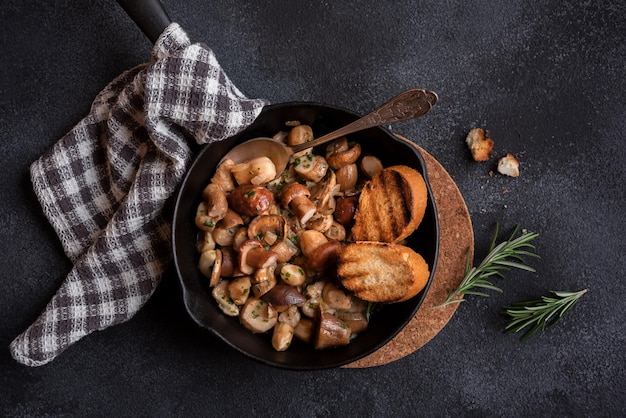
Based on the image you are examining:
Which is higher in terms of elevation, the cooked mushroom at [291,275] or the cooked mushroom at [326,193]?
the cooked mushroom at [326,193]

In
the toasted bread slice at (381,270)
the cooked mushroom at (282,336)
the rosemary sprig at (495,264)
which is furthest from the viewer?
the rosemary sprig at (495,264)

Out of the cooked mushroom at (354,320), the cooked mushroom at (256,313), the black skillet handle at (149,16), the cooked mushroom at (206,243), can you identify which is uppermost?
the black skillet handle at (149,16)

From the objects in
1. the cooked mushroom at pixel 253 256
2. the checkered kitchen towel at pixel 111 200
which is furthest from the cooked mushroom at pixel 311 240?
the checkered kitchen towel at pixel 111 200

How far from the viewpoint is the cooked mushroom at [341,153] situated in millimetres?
2104

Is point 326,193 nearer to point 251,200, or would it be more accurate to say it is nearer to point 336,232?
point 336,232

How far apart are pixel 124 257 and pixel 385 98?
1220mm

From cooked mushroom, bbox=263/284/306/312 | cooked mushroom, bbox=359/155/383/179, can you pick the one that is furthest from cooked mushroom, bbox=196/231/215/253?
cooked mushroom, bbox=359/155/383/179

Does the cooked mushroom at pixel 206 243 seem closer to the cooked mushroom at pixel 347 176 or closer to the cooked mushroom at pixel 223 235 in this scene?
the cooked mushroom at pixel 223 235

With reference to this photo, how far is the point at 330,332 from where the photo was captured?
2.02m

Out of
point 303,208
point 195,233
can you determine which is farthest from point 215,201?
point 303,208

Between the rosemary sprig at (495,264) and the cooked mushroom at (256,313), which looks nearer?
the cooked mushroom at (256,313)

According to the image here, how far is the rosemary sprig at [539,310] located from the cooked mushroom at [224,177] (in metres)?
1.22

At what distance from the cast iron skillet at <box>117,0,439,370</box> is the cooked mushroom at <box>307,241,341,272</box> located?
0.30 metres

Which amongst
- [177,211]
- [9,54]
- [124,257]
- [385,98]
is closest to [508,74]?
[385,98]
